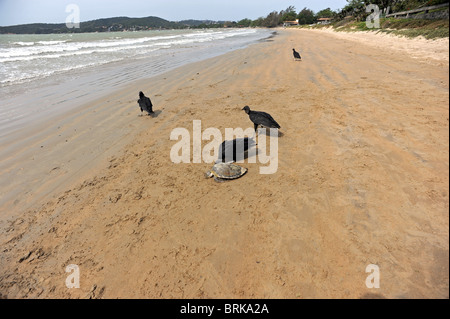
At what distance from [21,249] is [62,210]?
0.93 metres

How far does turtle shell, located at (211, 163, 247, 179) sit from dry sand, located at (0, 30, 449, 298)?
19 centimetres

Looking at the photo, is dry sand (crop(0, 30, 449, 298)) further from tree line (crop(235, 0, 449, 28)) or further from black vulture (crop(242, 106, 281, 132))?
tree line (crop(235, 0, 449, 28))

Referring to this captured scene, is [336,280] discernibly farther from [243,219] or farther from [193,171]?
[193,171]

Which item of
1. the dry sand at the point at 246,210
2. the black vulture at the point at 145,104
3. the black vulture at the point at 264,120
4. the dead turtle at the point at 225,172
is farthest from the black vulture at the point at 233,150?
the black vulture at the point at 145,104

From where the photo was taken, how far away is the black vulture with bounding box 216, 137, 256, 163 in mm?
5598

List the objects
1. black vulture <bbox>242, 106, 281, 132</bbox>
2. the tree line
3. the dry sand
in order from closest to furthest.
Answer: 1. the dry sand
2. black vulture <bbox>242, 106, 281, 132</bbox>
3. the tree line

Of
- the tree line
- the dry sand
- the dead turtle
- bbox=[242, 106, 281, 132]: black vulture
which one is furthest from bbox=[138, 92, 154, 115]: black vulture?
the tree line

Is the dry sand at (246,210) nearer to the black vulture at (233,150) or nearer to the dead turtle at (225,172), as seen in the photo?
the dead turtle at (225,172)

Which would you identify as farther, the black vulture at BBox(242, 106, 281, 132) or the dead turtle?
the black vulture at BBox(242, 106, 281, 132)

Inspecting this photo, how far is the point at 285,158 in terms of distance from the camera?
17.8 feet

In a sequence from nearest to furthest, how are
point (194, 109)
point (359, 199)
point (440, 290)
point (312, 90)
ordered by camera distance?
1. point (440, 290)
2. point (359, 199)
3. point (194, 109)
4. point (312, 90)

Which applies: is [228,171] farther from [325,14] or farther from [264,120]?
[325,14]

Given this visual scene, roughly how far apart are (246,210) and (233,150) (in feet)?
6.68
